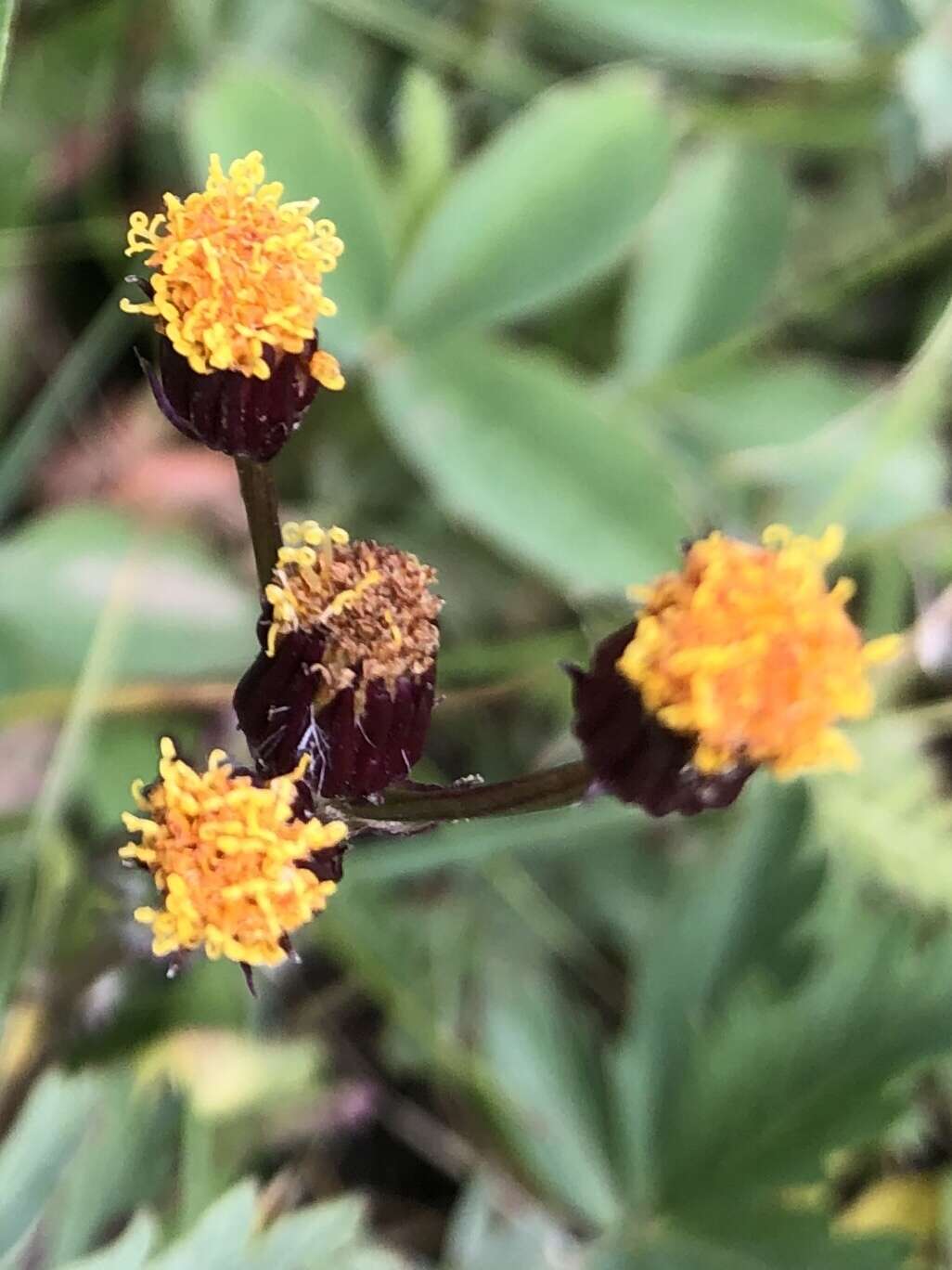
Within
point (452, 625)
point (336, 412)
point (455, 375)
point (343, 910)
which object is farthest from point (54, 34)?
point (343, 910)

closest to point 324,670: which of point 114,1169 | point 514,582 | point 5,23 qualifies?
point 5,23

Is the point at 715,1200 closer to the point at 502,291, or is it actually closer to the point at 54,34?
the point at 502,291

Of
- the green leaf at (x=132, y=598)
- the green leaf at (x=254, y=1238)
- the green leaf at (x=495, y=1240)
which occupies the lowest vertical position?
the green leaf at (x=254, y=1238)

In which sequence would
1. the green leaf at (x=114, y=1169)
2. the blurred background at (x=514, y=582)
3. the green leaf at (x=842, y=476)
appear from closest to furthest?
1. the green leaf at (x=114, y=1169)
2. the blurred background at (x=514, y=582)
3. the green leaf at (x=842, y=476)

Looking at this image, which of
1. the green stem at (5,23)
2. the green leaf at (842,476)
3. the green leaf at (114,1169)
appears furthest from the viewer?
the green leaf at (842,476)

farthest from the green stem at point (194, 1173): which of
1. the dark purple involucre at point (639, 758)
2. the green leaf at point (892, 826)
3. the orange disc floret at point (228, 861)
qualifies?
the green leaf at point (892, 826)

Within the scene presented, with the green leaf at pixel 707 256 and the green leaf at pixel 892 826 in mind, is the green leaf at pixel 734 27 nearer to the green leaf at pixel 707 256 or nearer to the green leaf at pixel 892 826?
the green leaf at pixel 707 256

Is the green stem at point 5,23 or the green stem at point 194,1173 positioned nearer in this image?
the green stem at point 5,23

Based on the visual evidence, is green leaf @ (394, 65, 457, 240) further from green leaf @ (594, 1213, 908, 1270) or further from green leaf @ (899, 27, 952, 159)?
green leaf @ (594, 1213, 908, 1270)
